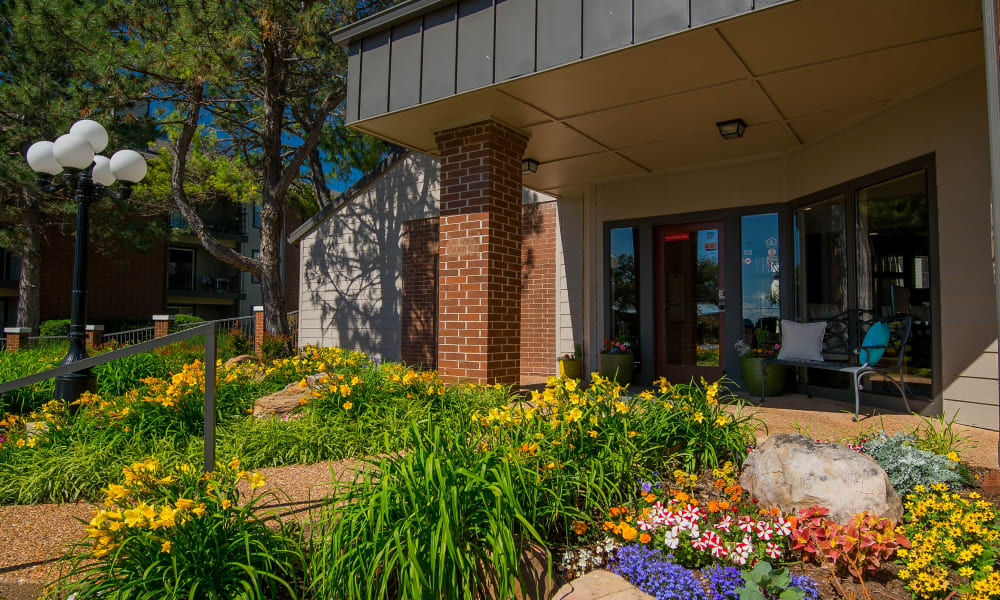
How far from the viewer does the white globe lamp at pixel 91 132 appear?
5941 mm

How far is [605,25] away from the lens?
3.85 metres

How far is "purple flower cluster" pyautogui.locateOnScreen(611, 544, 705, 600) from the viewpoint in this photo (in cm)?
205

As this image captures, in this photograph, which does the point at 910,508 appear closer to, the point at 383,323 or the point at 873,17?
the point at 873,17

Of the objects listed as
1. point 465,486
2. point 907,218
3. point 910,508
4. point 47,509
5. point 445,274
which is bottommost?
point 47,509

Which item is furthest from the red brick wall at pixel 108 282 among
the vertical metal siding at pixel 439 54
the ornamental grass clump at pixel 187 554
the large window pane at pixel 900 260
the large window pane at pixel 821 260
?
the large window pane at pixel 900 260

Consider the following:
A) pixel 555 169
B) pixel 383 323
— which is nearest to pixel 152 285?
pixel 383 323

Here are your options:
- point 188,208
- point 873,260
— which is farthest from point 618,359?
point 188,208

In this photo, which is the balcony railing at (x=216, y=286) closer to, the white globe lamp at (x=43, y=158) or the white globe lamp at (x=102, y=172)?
the white globe lamp at (x=102, y=172)

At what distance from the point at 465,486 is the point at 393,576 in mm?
397

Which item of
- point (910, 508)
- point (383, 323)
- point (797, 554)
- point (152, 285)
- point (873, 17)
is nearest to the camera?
point (797, 554)

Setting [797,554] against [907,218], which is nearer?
[797,554]

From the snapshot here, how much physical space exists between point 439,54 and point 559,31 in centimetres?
114

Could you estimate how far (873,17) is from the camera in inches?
137

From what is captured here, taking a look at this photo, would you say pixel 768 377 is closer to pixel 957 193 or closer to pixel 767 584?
pixel 957 193
